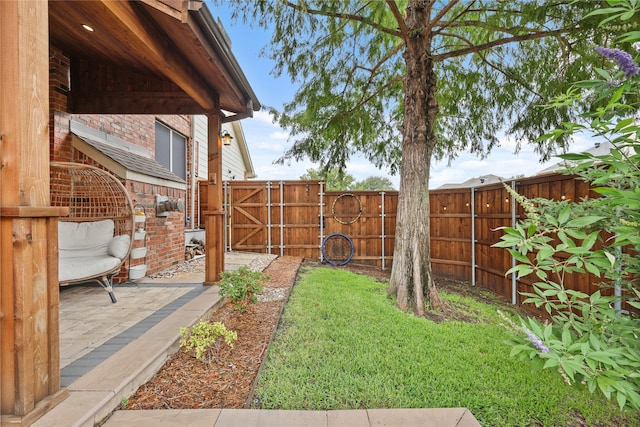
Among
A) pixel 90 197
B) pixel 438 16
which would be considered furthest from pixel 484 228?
pixel 90 197

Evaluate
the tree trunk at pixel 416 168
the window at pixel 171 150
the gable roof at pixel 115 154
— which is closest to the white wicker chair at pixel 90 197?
the gable roof at pixel 115 154

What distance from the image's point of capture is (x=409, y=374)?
A: 7.47 ft

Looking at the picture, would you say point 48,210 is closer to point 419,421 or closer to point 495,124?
point 419,421

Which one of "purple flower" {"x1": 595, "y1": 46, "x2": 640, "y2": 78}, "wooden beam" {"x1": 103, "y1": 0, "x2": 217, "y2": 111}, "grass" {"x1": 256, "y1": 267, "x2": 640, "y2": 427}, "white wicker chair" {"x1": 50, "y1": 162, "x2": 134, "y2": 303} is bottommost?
"grass" {"x1": 256, "y1": 267, "x2": 640, "y2": 427}

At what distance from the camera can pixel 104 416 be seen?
1.64 metres

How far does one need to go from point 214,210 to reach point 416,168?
299 cm

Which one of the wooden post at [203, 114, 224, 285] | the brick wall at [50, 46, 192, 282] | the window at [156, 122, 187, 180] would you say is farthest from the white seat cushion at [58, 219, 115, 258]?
the window at [156, 122, 187, 180]

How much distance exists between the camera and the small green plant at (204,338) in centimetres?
226

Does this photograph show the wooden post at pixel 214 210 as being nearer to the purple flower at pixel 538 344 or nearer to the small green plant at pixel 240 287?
the small green plant at pixel 240 287

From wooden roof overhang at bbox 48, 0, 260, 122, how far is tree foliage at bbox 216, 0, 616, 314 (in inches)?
35.4

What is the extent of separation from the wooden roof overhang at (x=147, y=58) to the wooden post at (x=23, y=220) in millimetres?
983

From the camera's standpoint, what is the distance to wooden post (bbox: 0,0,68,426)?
145 centimetres

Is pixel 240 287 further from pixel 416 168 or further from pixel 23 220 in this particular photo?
pixel 416 168

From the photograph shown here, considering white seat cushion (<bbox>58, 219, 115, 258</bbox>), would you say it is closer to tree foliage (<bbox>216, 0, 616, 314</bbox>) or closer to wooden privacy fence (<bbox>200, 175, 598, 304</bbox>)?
tree foliage (<bbox>216, 0, 616, 314</bbox>)
